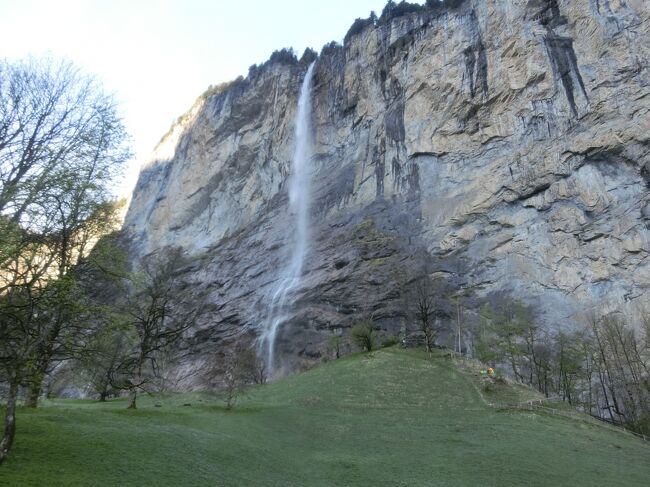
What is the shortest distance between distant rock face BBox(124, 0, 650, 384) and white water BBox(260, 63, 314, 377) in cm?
130

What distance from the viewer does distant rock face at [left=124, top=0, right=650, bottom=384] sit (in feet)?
145

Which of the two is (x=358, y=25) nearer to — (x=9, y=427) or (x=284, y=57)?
(x=284, y=57)

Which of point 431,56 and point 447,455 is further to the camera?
point 431,56

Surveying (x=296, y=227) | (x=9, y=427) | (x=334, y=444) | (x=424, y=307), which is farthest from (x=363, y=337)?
(x=9, y=427)

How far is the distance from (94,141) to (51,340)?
17.6 ft

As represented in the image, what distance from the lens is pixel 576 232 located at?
44.9m

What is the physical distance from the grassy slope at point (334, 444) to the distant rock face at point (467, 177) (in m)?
19.0

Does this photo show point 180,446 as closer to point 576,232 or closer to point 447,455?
point 447,455

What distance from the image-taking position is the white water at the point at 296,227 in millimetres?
50938

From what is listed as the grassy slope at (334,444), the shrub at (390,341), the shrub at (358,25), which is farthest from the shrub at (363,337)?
the shrub at (358,25)

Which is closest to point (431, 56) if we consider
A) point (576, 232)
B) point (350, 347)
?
point (576, 232)

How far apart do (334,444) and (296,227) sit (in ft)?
151

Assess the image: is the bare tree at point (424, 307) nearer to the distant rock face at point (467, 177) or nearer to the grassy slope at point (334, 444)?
the distant rock face at point (467, 177)

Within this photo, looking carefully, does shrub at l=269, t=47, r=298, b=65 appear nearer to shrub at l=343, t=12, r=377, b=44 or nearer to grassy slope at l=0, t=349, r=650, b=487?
shrub at l=343, t=12, r=377, b=44
